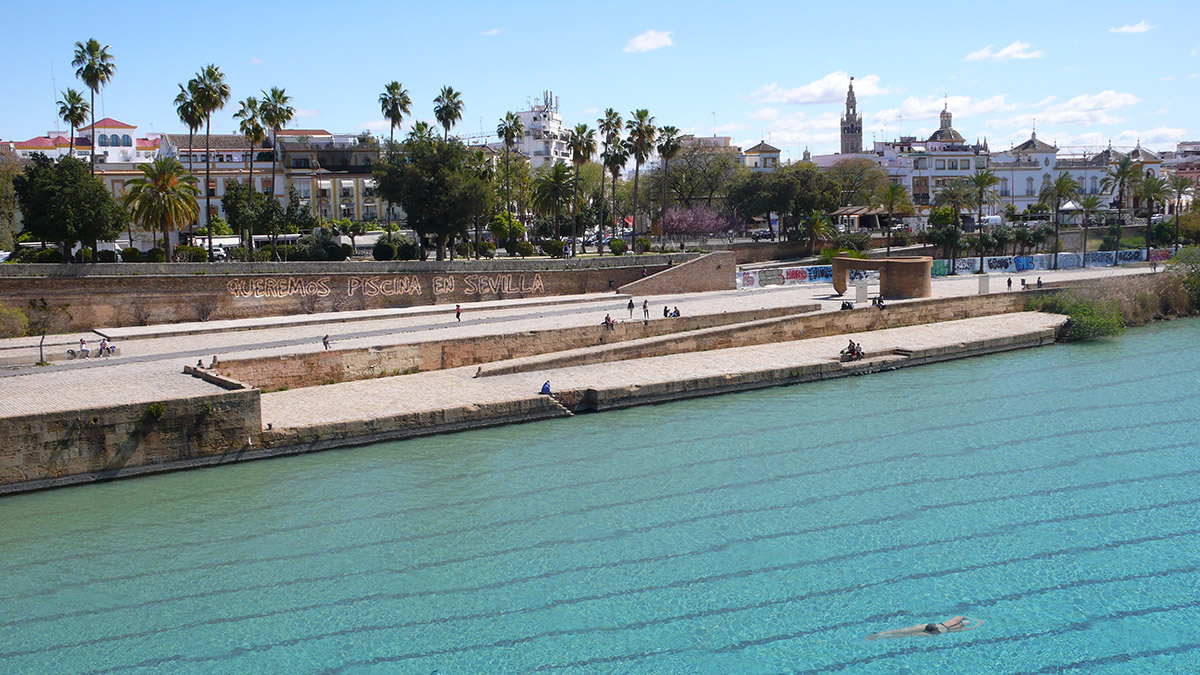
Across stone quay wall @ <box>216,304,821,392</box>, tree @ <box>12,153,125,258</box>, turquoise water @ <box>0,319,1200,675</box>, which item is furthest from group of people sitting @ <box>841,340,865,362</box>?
tree @ <box>12,153,125,258</box>

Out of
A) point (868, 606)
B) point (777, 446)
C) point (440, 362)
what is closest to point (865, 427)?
point (777, 446)

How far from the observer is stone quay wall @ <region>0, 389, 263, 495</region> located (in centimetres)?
1903

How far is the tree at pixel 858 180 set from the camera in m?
75.8

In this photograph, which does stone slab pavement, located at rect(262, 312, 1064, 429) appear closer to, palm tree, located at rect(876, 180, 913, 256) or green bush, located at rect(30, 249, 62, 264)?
green bush, located at rect(30, 249, 62, 264)

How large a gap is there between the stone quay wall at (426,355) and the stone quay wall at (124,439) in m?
3.19

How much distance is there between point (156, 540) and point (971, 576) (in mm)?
14055

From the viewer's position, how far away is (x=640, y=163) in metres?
56.4

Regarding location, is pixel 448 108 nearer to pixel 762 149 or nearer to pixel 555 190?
pixel 555 190

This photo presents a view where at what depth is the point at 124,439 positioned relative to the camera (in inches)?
786

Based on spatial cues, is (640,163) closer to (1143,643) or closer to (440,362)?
(440,362)

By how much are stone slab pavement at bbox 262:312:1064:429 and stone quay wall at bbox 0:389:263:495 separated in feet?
3.85

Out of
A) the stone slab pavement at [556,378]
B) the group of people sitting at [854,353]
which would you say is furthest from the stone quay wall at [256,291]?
the group of people sitting at [854,353]

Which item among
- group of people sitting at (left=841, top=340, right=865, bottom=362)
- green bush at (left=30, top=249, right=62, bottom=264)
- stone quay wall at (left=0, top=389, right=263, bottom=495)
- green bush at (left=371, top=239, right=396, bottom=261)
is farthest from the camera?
green bush at (left=371, top=239, right=396, bottom=261)

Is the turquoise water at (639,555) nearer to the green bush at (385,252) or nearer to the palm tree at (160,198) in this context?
the palm tree at (160,198)
